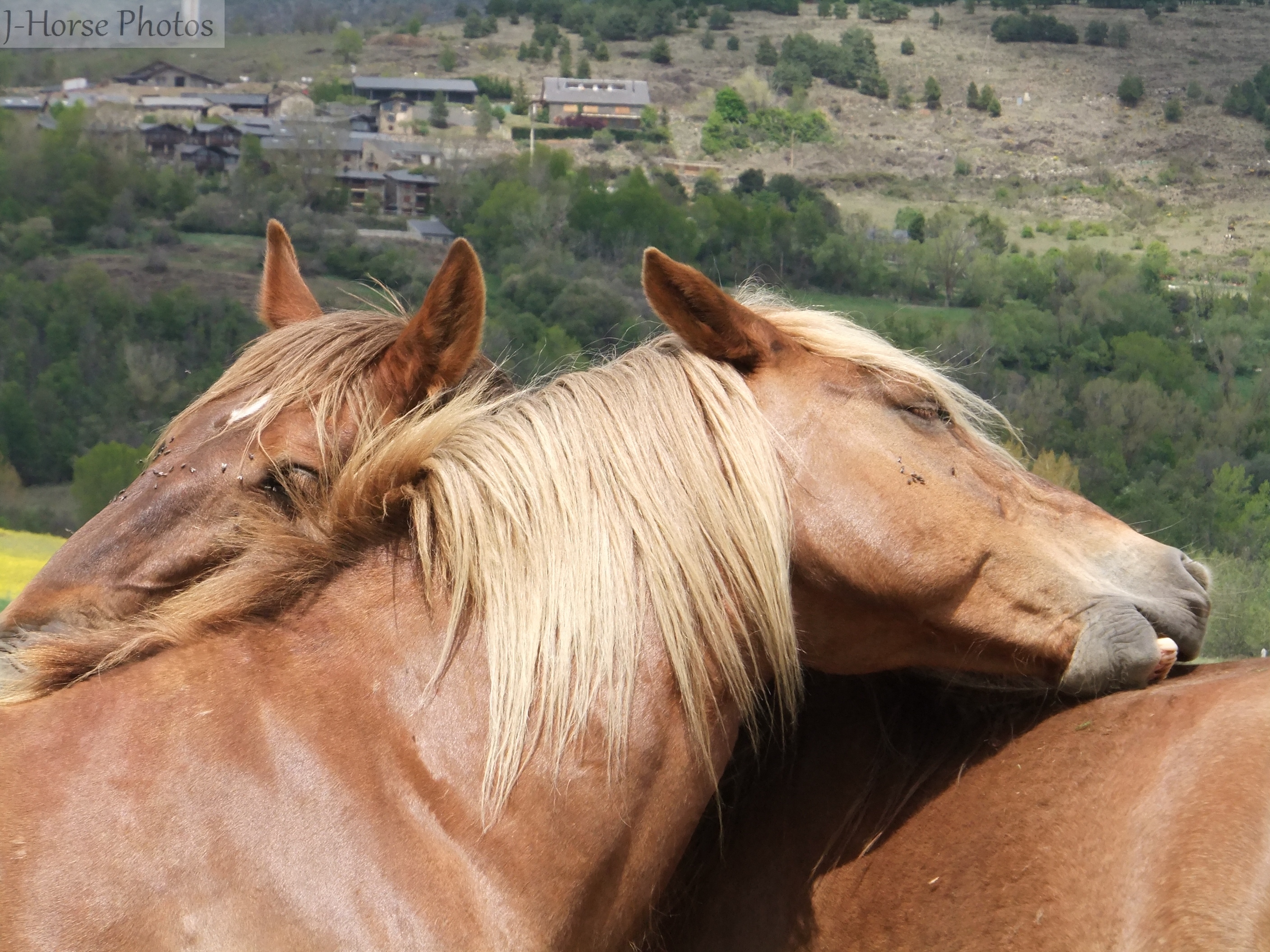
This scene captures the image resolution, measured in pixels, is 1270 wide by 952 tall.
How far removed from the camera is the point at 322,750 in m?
2.07

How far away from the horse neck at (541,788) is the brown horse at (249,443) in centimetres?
63

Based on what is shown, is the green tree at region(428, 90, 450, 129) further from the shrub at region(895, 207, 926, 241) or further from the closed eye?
the closed eye

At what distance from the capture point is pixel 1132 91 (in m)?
18.4

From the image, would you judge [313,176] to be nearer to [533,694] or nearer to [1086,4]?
[1086,4]

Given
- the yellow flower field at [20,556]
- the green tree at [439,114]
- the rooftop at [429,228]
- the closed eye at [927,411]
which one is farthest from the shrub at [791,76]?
the closed eye at [927,411]

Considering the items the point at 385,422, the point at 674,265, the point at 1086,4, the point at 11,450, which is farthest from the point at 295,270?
the point at 11,450

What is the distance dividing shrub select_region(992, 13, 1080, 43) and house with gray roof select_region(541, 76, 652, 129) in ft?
26.9

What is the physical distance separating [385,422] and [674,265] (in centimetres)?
106

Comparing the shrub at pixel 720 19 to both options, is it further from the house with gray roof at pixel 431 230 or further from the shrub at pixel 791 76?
the house with gray roof at pixel 431 230

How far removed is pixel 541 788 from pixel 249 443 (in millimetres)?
1356

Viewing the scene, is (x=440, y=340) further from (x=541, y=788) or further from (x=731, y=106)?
(x=731, y=106)

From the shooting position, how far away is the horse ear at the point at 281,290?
3963 mm

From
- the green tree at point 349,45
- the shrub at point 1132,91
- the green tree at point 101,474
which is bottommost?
the green tree at point 101,474

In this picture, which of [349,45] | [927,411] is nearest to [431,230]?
[349,45]
